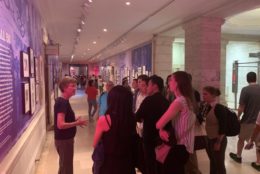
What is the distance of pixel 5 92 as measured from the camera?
2.36m

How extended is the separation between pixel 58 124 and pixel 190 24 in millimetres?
5369

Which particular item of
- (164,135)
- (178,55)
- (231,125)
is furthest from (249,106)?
(178,55)

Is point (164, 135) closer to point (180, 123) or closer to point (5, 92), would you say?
point (180, 123)

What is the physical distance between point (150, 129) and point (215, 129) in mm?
1039

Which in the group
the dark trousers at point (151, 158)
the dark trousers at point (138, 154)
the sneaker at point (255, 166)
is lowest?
the sneaker at point (255, 166)

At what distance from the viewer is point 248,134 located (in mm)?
4895

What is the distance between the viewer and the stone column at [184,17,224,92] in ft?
22.1

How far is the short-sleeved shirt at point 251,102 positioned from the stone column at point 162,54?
535cm

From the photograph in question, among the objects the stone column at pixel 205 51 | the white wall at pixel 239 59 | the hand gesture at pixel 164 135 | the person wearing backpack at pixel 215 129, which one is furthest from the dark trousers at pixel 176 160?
the white wall at pixel 239 59

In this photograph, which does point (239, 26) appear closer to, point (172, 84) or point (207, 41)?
point (207, 41)

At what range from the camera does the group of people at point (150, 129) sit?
6.75ft

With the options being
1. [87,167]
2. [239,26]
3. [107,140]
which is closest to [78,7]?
[87,167]

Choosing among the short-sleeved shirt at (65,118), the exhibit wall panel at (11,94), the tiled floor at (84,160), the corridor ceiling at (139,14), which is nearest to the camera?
the exhibit wall panel at (11,94)

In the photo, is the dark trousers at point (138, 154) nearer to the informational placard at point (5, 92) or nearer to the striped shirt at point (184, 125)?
the striped shirt at point (184, 125)
